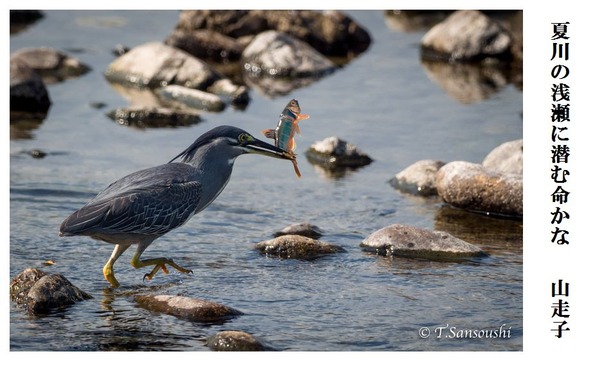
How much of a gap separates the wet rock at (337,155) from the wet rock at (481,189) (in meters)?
2.19

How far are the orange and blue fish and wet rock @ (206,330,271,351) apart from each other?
76.7 inches

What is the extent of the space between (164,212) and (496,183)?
4965 millimetres

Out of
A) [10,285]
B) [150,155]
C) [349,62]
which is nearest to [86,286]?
[10,285]

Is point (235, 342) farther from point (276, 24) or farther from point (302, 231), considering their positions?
point (276, 24)

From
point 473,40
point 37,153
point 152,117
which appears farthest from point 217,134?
point 473,40

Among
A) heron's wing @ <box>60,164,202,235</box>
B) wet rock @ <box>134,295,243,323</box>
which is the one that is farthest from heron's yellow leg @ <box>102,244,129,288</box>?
wet rock @ <box>134,295,243,323</box>

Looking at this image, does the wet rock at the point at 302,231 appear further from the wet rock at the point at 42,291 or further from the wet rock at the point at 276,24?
the wet rock at the point at 276,24

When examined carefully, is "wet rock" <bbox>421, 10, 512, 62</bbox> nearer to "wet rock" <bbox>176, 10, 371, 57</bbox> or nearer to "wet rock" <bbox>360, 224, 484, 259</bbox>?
"wet rock" <bbox>176, 10, 371, 57</bbox>

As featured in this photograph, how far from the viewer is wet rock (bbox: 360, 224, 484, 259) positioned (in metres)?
12.3

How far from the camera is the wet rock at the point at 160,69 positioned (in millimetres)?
19469

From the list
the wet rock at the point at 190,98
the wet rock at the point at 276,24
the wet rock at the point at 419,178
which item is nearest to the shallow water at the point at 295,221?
the wet rock at the point at 419,178

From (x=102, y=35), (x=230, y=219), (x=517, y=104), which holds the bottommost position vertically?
(x=230, y=219)

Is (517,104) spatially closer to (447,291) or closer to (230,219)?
(230,219)

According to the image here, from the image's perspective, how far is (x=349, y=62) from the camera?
22.0 metres
